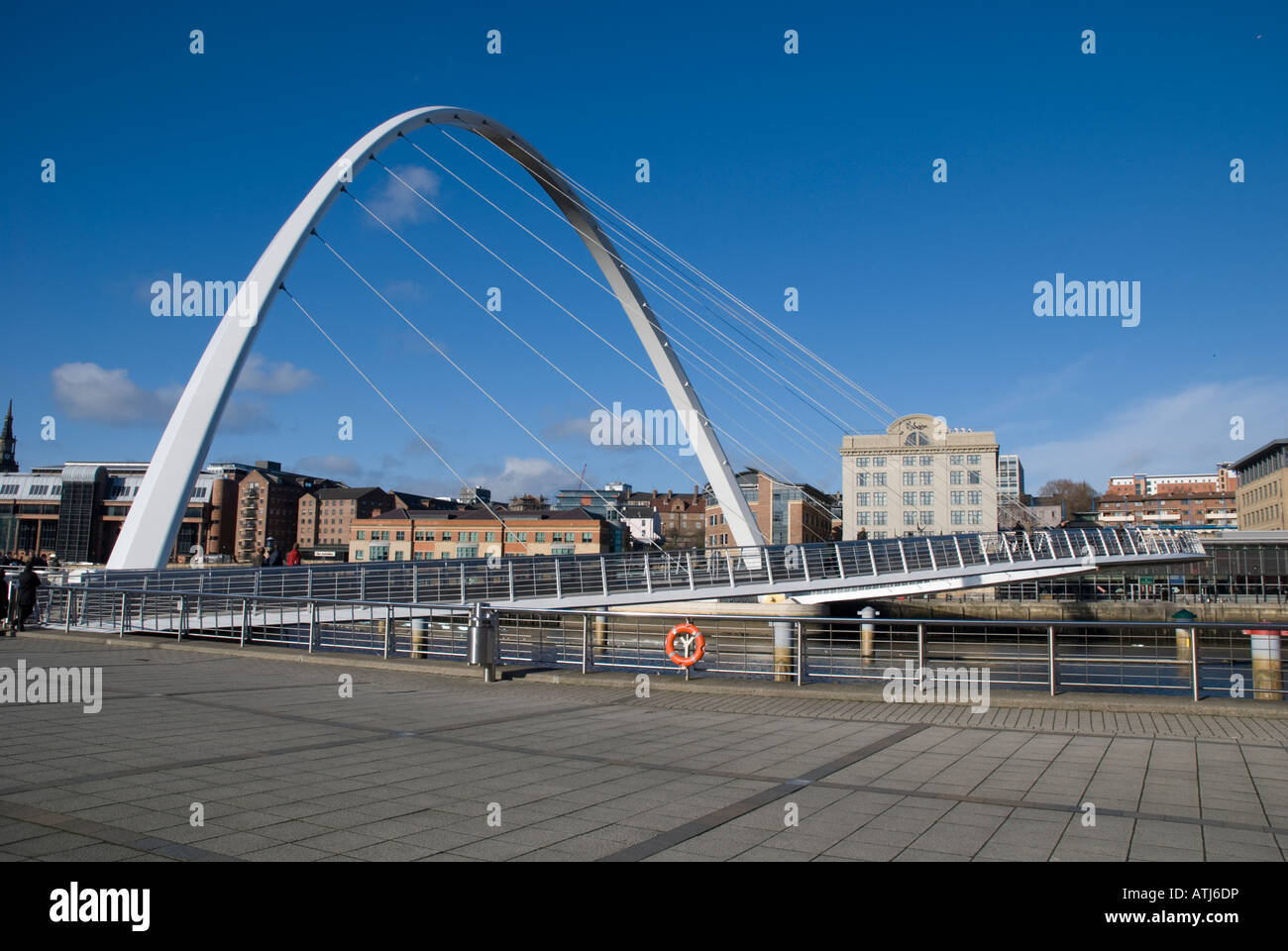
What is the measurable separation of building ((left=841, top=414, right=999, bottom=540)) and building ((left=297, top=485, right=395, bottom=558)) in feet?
309

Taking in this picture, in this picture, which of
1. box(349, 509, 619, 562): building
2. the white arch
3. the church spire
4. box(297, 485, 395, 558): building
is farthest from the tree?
the church spire

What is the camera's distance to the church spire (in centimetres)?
17139

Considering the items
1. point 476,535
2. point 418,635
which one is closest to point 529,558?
point 418,635

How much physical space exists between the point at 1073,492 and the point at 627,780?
178 metres

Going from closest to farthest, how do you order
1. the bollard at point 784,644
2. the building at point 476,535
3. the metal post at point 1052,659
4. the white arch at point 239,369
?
1. the metal post at point 1052,659
2. the bollard at point 784,644
3. the white arch at point 239,369
4. the building at point 476,535

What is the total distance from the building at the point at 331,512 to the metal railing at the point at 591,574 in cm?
13640

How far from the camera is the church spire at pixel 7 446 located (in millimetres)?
171387

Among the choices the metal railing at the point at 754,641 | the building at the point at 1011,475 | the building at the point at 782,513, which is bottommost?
the metal railing at the point at 754,641

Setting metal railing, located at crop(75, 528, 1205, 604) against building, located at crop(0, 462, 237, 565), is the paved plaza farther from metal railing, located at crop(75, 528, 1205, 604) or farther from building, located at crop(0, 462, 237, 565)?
building, located at crop(0, 462, 237, 565)

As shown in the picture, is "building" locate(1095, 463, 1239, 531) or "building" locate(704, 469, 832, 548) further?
"building" locate(1095, 463, 1239, 531)

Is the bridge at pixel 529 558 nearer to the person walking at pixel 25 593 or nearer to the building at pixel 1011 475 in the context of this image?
the person walking at pixel 25 593

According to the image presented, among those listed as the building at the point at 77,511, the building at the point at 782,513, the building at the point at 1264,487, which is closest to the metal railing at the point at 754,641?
the building at the point at 782,513

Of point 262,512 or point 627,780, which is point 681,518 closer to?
point 262,512
